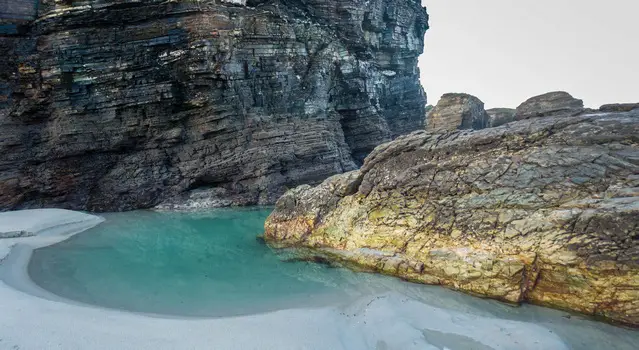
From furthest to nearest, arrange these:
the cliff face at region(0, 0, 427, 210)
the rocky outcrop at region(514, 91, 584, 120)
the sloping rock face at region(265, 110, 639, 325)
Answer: the rocky outcrop at region(514, 91, 584, 120)
the cliff face at region(0, 0, 427, 210)
the sloping rock face at region(265, 110, 639, 325)

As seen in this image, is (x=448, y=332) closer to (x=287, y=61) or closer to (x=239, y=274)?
(x=239, y=274)

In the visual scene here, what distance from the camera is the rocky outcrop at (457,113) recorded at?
154ft

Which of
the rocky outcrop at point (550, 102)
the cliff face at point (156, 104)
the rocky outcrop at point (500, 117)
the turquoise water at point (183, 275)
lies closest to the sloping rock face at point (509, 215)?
the turquoise water at point (183, 275)

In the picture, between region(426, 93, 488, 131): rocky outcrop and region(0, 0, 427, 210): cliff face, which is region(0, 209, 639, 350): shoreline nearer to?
region(0, 0, 427, 210): cliff face

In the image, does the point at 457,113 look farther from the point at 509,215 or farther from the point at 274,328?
the point at 274,328

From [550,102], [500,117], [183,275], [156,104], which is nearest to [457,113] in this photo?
[550,102]

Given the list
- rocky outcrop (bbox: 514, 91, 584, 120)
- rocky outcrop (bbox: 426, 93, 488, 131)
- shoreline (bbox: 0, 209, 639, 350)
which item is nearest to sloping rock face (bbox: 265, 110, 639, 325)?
shoreline (bbox: 0, 209, 639, 350)

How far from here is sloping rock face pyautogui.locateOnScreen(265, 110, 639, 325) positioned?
8.23 m

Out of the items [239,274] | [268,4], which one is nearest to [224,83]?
[268,4]

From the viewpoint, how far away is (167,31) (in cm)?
2712

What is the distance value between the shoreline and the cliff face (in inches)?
781

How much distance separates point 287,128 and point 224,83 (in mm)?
6436

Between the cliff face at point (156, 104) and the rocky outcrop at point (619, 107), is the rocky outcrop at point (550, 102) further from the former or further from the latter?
the rocky outcrop at point (619, 107)

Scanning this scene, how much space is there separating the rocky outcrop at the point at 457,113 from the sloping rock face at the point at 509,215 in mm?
36274
